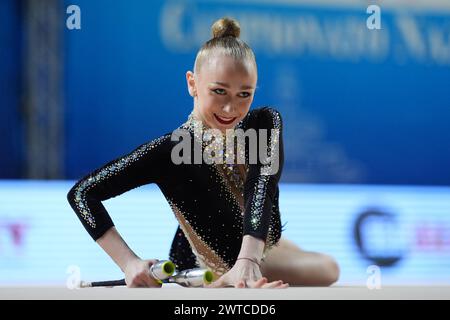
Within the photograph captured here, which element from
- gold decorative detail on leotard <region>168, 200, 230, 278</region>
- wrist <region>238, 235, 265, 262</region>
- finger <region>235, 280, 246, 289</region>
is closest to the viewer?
finger <region>235, 280, 246, 289</region>

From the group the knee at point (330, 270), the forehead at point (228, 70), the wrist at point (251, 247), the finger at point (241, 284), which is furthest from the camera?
the knee at point (330, 270)

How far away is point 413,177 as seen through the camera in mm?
2822

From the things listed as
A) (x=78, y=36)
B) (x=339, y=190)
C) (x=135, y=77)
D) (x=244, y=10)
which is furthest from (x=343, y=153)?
(x=78, y=36)

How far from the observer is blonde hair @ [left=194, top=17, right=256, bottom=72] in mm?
2059

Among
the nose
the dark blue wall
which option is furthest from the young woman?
the dark blue wall

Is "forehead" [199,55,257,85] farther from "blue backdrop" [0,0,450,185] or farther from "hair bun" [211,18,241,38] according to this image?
"blue backdrop" [0,0,450,185]

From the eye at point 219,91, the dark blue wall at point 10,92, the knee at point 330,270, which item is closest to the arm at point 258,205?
the eye at point 219,91

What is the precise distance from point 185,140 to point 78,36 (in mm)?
Result: 774

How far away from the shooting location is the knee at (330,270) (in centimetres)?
235

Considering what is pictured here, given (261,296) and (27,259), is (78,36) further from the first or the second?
(261,296)

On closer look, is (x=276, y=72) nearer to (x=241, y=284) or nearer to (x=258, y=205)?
(x=258, y=205)

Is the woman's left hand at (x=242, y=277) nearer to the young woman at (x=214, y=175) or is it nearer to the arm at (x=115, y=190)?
the young woman at (x=214, y=175)

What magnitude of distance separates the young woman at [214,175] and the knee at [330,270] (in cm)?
23

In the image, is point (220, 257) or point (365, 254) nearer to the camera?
point (220, 257)
